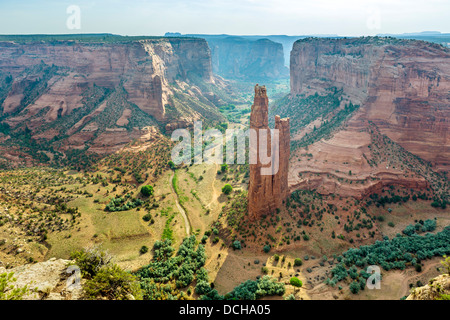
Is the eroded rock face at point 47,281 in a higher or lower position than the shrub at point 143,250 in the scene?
higher

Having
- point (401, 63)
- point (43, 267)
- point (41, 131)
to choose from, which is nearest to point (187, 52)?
point (41, 131)

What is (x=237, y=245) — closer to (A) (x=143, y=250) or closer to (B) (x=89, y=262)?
(A) (x=143, y=250)

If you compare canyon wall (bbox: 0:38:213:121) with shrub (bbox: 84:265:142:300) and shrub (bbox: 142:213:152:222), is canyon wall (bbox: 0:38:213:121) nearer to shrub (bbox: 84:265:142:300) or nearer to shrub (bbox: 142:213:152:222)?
shrub (bbox: 142:213:152:222)

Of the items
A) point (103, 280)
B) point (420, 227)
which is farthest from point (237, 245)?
point (420, 227)

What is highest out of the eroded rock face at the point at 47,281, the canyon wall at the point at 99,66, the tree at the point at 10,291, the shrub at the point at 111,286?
the canyon wall at the point at 99,66

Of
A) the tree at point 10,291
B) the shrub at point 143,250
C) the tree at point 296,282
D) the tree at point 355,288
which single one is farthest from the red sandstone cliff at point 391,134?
the tree at point 10,291

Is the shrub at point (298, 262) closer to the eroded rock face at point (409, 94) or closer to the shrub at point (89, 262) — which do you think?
the shrub at point (89, 262)

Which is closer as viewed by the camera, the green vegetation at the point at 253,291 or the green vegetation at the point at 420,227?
the green vegetation at the point at 253,291

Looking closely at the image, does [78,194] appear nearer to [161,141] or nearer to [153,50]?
[161,141]
